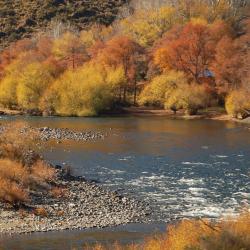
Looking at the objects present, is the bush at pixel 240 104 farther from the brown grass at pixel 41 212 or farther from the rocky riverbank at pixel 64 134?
the brown grass at pixel 41 212

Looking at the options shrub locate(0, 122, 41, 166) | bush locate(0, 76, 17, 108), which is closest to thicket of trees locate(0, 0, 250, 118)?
bush locate(0, 76, 17, 108)

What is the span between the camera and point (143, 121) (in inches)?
2426

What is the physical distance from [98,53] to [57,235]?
67.4 m

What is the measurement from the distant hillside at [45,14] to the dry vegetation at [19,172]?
10449cm

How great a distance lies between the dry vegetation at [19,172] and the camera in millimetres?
22688

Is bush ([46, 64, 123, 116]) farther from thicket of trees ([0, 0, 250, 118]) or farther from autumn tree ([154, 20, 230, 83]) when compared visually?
autumn tree ([154, 20, 230, 83])

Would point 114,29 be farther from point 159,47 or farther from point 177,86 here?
point 177,86

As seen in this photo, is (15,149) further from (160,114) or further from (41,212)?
(160,114)

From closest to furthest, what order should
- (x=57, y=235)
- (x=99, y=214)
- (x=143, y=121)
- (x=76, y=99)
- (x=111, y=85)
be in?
(x=57, y=235), (x=99, y=214), (x=143, y=121), (x=76, y=99), (x=111, y=85)

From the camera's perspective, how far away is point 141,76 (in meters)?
82.0

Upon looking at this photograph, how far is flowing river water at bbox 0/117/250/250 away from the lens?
1916 cm

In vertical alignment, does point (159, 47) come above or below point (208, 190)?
above

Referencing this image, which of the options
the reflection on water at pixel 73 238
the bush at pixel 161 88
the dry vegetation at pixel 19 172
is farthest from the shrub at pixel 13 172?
the bush at pixel 161 88

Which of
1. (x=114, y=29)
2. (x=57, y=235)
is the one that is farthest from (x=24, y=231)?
(x=114, y=29)
